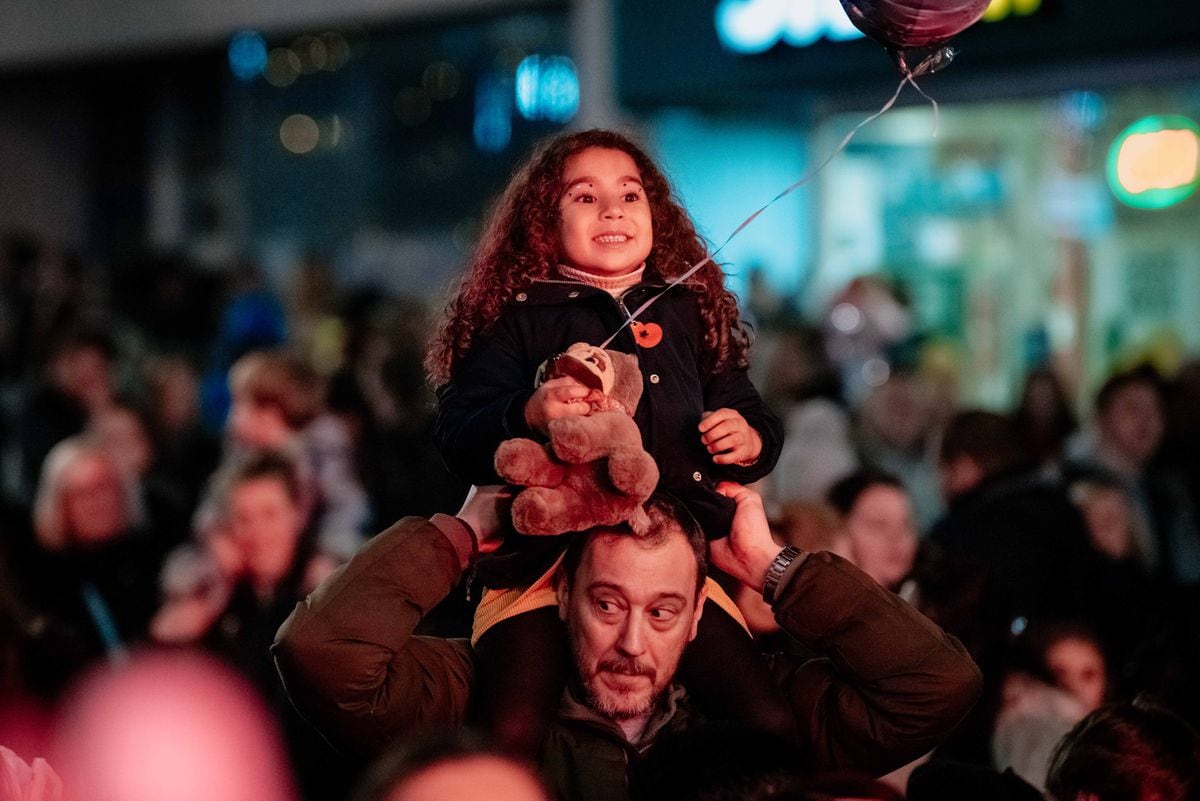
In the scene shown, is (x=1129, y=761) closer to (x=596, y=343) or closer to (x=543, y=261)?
(x=596, y=343)

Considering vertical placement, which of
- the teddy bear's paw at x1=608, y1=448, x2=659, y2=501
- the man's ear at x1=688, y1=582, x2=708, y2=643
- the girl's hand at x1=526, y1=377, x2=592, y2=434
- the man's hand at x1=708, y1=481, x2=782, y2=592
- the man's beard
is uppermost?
the girl's hand at x1=526, y1=377, x2=592, y2=434

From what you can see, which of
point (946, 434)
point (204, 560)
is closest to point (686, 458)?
point (204, 560)

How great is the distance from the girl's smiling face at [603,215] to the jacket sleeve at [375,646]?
2.12ft

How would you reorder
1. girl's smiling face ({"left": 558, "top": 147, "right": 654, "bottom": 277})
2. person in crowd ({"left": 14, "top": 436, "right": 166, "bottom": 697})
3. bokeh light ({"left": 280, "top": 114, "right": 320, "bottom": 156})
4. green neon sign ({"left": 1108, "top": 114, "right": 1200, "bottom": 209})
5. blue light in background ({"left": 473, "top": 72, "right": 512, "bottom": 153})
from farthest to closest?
bokeh light ({"left": 280, "top": 114, "right": 320, "bottom": 156}) → blue light in background ({"left": 473, "top": 72, "right": 512, "bottom": 153}) → green neon sign ({"left": 1108, "top": 114, "right": 1200, "bottom": 209}) → person in crowd ({"left": 14, "top": 436, "right": 166, "bottom": 697}) → girl's smiling face ({"left": 558, "top": 147, "right": 654, "bottom": 277})

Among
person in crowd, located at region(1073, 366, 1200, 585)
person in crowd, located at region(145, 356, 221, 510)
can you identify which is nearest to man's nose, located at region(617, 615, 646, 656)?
person in crowd, located at region(1073, 366, 1200, 585)

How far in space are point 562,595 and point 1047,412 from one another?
5.42 metres

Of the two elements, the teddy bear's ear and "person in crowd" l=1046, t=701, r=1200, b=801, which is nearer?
the teddy bear's ear

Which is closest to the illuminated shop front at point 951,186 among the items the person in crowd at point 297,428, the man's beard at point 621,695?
the person in crowd at point 297,428

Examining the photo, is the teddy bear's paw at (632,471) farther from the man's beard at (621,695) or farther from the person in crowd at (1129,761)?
the person in crowd at (1129,761)

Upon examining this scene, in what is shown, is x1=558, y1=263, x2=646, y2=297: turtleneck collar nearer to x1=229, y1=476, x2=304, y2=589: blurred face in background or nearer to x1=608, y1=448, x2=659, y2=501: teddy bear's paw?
x1=608, y1=448, x2=659, y2=501: teddy bear's paw

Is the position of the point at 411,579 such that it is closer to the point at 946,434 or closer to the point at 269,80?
the point at 946,434

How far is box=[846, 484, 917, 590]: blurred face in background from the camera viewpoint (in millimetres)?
5031

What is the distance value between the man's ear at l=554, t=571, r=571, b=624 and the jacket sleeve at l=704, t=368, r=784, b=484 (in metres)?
0.38

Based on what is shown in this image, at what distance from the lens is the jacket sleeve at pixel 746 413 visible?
3.18 meters
